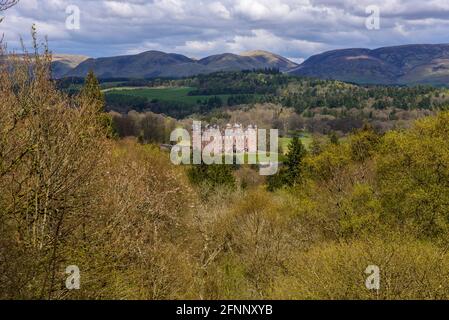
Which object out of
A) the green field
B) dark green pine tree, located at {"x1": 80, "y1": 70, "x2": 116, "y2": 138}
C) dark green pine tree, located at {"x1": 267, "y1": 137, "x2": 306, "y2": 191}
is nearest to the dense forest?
dark green pine tree, located at {"x1": 80, "y1": 70, "x2": 116, "y2": 138}

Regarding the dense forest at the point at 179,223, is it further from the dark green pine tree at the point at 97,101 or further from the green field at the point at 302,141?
the green field at the point at 302,141

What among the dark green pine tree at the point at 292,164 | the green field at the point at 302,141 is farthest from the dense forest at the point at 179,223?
the green field at the point at 302,141

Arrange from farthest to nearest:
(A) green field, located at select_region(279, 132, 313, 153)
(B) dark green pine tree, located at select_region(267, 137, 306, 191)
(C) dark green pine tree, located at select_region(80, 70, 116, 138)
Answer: (A) green field, located at select_region(279, 132, 313, 153), (B) dark green pine tree, located at select_region(267, 137, 306, 191), (C) dark green pine tree, located at select_region(80, 70, 116, 138)

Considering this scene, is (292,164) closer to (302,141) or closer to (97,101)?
(97,101)

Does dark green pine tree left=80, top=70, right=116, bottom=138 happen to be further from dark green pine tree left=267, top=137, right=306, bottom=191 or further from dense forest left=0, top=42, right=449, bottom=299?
dark green pine tree left=267, top=137, right=306, bottom=191

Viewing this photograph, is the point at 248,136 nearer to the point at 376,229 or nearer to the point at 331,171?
the point at 331,171

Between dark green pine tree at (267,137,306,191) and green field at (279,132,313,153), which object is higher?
dark green pine tree at (267,137,306,191)

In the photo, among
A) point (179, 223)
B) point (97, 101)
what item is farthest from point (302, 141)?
point (97, 101)

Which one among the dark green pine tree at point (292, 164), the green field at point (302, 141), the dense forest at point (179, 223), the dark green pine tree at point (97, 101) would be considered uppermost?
the dark green pine tree at point (97, 101)

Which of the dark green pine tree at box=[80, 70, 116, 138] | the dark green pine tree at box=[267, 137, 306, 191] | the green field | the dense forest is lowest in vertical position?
the green field

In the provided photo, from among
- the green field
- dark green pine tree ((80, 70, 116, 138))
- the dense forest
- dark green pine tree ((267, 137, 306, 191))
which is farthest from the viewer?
the green field

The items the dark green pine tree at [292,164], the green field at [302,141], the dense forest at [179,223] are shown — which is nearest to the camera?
the dense forest at [179,223]

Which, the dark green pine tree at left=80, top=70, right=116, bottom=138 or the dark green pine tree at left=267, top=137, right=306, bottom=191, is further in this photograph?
the dark green pine tree at left=267, top=137, right=306, bottom=191

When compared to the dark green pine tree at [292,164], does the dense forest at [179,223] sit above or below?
above
